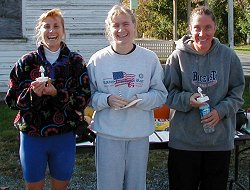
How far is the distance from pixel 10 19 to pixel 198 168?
792 cm

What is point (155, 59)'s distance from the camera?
349 centimetres

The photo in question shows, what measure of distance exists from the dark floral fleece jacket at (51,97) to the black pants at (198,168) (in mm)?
857

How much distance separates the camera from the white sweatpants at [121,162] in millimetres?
3400

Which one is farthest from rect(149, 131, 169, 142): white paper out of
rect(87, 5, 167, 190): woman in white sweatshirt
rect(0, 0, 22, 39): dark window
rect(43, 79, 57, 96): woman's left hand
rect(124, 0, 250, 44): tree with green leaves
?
rect(124, 0, 250, 44): tree with green leaves

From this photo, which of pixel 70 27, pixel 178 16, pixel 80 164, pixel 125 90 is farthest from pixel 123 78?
pixel 178 16

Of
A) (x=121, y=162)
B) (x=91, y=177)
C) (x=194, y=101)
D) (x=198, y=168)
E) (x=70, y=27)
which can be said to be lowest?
(x=91, y=177)

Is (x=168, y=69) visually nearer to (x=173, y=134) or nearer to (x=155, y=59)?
(x=155, y=59)

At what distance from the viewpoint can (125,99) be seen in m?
3.31

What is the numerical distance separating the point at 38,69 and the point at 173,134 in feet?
3.73

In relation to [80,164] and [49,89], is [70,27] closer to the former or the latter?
[80,164]

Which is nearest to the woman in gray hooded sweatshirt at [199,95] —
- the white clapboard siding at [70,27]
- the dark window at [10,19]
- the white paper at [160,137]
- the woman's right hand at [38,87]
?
the white paper at [160,137]

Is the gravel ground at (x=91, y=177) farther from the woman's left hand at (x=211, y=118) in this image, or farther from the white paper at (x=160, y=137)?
the woman's left hand at (x=211, y=118)

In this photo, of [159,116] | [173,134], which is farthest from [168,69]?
[159,116]

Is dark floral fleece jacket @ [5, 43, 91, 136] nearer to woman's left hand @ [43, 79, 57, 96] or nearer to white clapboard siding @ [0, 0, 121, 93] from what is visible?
woman's left hand @ [43, 79, 57, 96]
